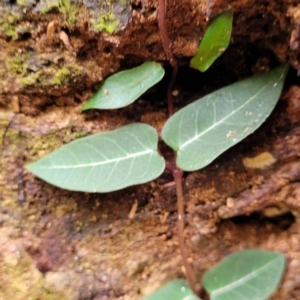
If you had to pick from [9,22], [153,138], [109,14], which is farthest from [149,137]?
[9,22]

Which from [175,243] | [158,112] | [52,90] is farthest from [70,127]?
[175,243]

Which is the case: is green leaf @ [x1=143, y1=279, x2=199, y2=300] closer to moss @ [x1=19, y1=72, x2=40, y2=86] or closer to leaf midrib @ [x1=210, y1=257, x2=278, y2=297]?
leaf midrib @ [x1=210, y1=257, x2=278, y2=297]

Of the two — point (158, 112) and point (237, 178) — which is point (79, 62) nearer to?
point (158, 112)

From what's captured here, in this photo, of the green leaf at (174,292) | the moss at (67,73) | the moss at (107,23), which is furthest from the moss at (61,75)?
the green leaf at (174,292)

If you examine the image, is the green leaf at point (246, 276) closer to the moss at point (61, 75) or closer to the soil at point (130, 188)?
the soil at point (130, 188)

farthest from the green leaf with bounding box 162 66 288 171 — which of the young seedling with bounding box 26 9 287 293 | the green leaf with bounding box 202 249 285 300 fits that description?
the green leaf with bounding box 202 249 285 300

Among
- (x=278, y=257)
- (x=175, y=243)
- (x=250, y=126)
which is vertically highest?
(x=250, y=126)

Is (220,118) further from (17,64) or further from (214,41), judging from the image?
(17,64)
